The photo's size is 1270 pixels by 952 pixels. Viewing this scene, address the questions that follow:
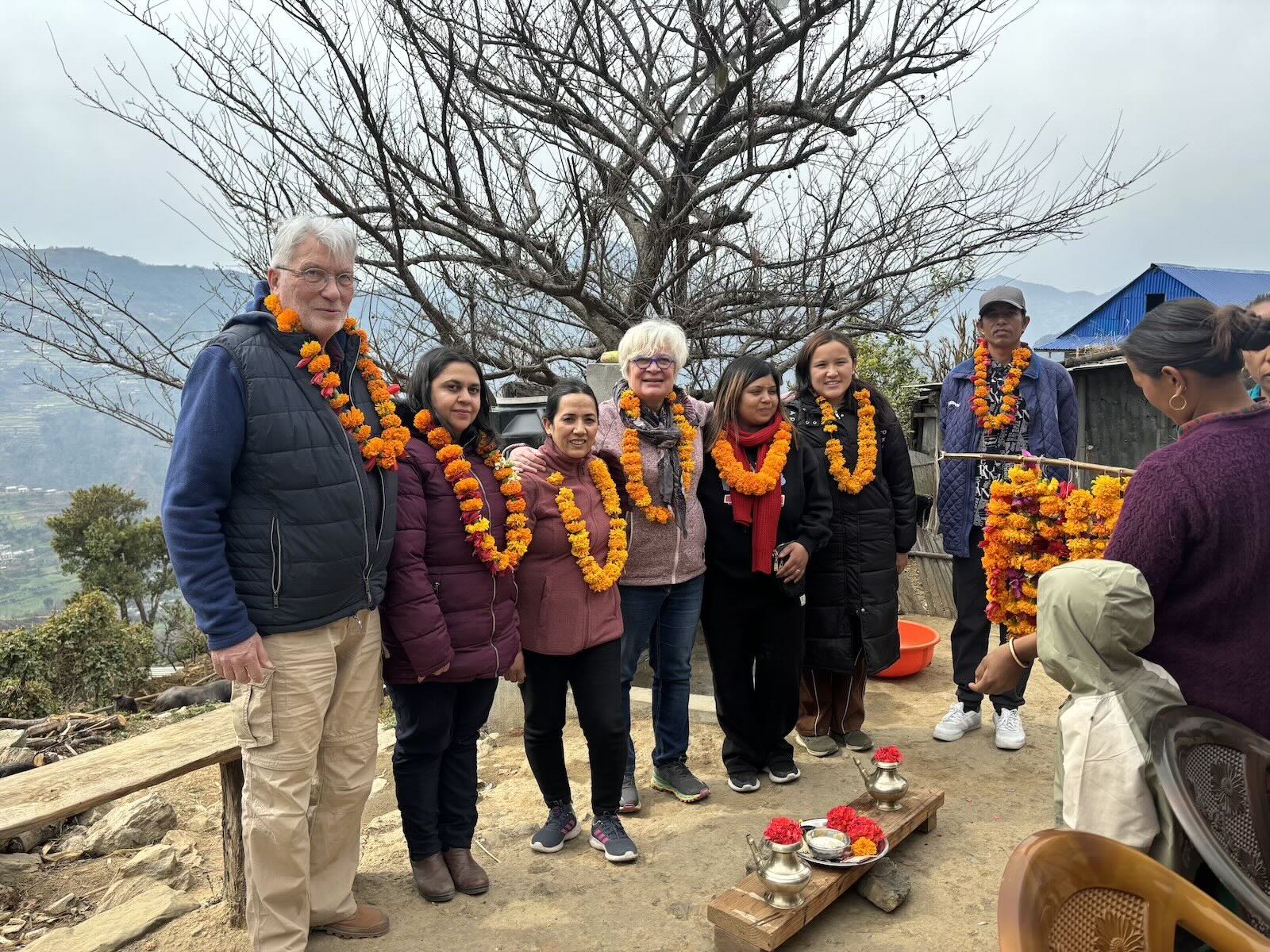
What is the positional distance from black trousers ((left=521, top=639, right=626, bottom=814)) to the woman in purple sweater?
1.69 m

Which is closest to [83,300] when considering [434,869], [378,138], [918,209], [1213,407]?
[378,138]

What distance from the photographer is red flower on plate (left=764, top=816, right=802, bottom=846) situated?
2.58 metres

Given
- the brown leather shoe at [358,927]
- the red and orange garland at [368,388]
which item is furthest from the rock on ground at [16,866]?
the red and orange garland at [368,388]

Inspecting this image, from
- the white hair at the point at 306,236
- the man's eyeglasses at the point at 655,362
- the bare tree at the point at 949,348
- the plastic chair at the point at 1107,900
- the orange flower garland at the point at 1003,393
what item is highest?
the bare tree at the point at 949,348

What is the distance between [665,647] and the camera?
3.52 meters

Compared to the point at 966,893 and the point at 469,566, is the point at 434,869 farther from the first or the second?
the point at 966,893

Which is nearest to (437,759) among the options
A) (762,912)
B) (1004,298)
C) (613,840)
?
(613,840)

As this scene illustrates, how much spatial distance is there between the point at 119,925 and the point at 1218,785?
10.9ft

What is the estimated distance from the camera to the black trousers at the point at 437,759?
2.77m

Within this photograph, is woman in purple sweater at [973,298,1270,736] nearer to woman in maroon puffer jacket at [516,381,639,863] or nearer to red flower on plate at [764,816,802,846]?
red flower on plate at [764,816,802,846]

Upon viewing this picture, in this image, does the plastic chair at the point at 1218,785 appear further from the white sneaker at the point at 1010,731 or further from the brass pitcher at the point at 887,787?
the white sneaker at the point at 1010,731

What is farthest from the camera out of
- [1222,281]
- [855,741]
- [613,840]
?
[1222,281]

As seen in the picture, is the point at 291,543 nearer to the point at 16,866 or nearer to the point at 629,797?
the point at 629,797

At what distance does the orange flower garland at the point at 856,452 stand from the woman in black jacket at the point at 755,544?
16cm
